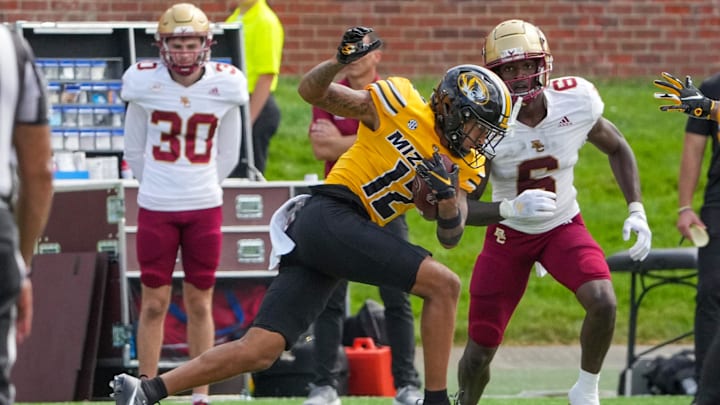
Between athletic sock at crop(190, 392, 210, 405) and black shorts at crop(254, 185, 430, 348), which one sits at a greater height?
black shorts at crop(254, 185, 430, 348)

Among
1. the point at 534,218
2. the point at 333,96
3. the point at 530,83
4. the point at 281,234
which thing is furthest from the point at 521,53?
the point at 281,234

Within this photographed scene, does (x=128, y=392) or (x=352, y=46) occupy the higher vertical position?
(x=352, y=46)

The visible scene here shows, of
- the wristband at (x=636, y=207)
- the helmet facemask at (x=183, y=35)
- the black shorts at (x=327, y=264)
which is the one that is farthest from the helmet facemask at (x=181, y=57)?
the wristband at (x=636, y=207)

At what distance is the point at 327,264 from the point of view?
241 inches

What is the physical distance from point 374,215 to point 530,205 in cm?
63

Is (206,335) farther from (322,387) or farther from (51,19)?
(51,19)

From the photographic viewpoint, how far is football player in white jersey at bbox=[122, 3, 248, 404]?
796 centimetres

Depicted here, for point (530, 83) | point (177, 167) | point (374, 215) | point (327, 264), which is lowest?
point (177, 167)

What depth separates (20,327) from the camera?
421 centimetres

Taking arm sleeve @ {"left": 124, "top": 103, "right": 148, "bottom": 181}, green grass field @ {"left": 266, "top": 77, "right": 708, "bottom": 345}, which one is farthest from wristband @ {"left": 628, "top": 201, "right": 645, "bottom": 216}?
green grass field @ {"left": 266, "top": 77, "right": 708, "bottom": 345}

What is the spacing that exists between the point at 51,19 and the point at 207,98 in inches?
226

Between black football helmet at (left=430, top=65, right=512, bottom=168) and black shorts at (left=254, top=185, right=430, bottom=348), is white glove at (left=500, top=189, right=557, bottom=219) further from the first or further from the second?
black shorts at (left=254, top=185, right=430, bottom=348)

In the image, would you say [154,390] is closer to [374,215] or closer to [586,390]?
[374,215]

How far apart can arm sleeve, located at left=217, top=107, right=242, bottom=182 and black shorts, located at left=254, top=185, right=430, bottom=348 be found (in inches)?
83.8
